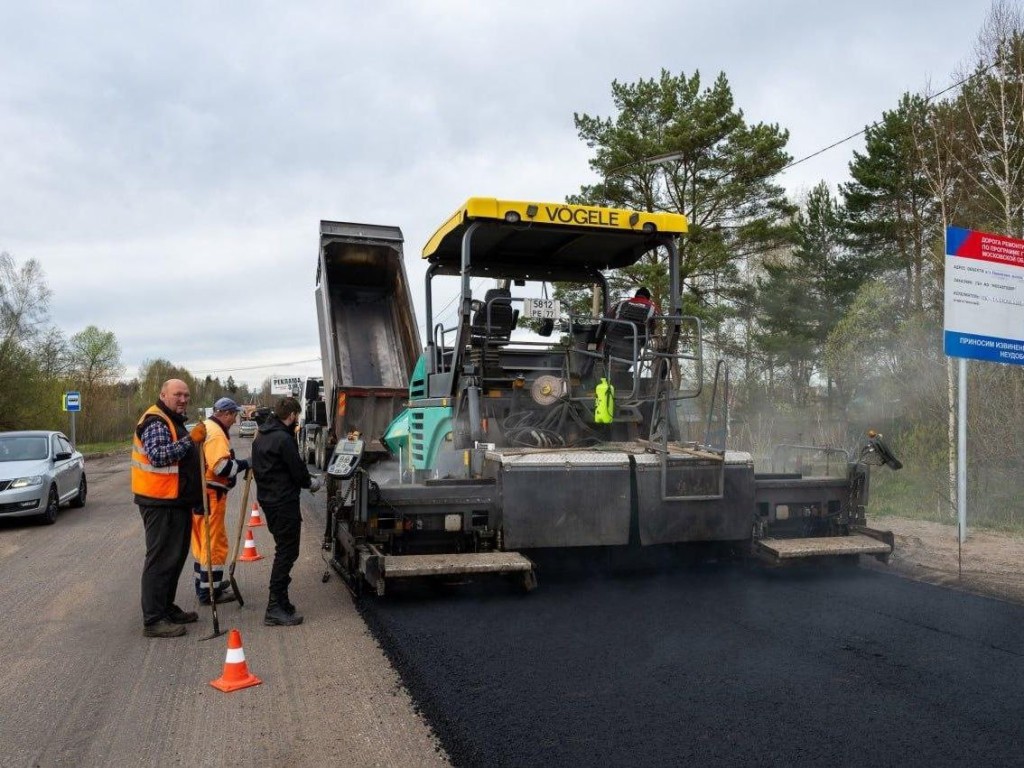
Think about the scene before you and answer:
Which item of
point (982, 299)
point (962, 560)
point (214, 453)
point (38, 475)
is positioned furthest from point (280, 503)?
point (38, 475)

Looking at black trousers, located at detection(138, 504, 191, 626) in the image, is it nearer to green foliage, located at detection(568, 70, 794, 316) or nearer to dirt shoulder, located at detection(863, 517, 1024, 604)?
dirt shoulder, located at detection(863, 517, 1024, 604)

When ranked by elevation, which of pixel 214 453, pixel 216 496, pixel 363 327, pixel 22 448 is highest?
pixel 363 327

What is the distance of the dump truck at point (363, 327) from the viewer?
11555 millimetres

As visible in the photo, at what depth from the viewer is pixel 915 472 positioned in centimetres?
1234

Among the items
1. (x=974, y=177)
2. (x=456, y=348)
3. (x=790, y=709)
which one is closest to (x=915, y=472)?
(x=974, y=177)

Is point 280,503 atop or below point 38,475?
atop

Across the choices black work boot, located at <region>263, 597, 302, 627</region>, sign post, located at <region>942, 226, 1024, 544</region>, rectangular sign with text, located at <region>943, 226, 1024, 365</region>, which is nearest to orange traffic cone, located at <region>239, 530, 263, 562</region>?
black work boot, located at <region>263, 597, 302, 627</region>

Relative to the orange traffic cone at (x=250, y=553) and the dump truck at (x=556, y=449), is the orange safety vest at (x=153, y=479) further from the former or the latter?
the orange traffic cone at (x=250, y=553)

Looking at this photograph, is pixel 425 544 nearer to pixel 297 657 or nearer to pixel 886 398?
pixel 297 657

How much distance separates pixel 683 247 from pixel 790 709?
17.3m

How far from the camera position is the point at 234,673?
13.6 ft

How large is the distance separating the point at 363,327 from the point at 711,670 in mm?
9099

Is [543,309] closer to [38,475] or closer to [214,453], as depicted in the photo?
[214,453]

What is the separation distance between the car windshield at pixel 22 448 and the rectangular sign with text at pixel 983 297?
36.4 feet
